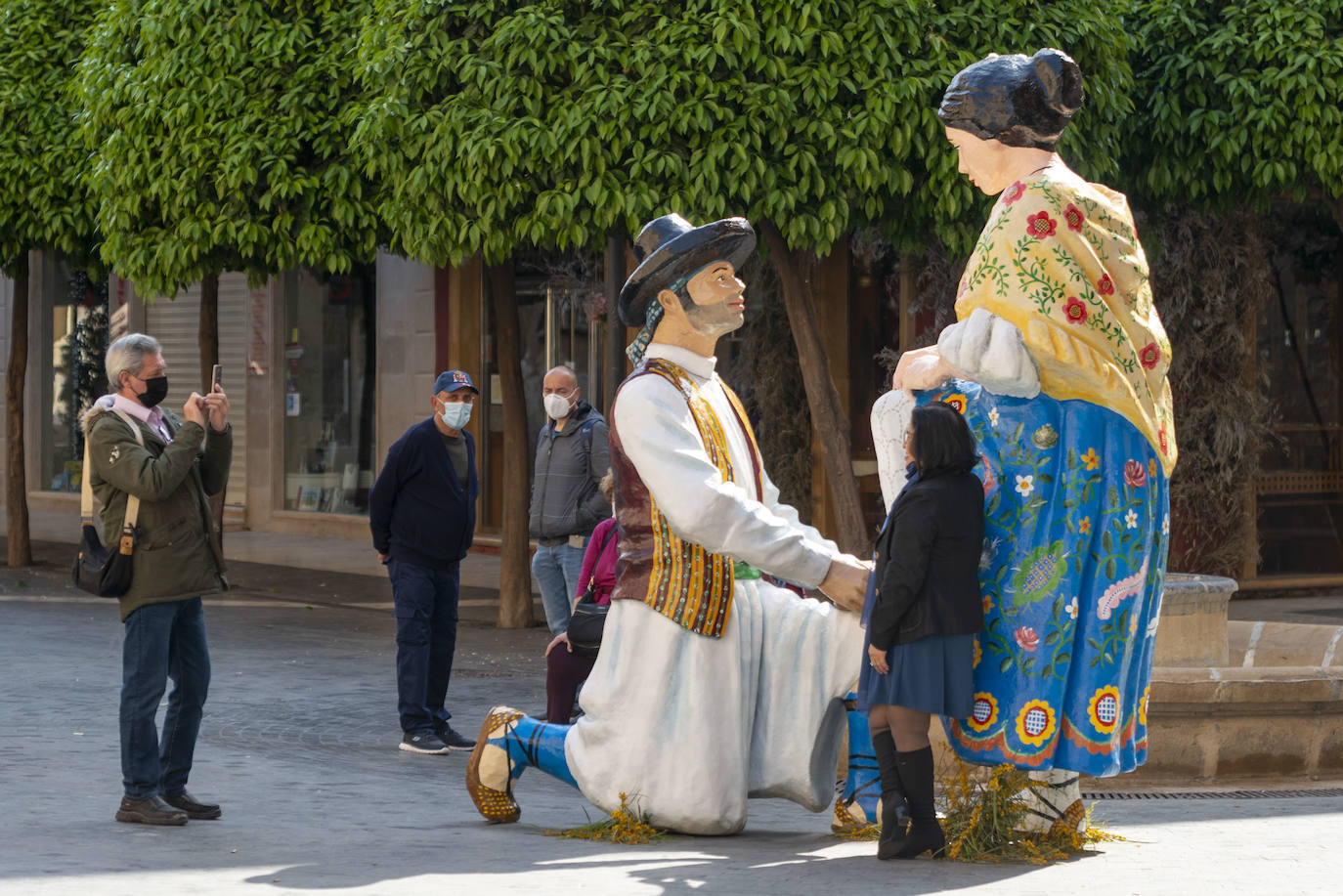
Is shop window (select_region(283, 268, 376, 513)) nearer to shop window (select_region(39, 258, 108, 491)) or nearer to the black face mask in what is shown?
shop window (select_region(39, 258, 108, 491))

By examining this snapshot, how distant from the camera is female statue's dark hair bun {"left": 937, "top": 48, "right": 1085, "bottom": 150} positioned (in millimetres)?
5344

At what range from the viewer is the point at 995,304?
207 inches

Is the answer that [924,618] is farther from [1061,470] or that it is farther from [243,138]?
[243,138]

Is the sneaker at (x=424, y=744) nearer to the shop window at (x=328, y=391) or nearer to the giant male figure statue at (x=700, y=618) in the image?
the giant male figure statue at (x=700, y=618)

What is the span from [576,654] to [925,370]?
92.7 inches

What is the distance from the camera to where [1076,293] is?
5191mm

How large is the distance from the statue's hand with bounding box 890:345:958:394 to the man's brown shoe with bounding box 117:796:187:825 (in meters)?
2.85

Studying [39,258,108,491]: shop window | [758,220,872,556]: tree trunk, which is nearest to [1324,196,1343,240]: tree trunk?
[758,220,872,556]: tree trunk

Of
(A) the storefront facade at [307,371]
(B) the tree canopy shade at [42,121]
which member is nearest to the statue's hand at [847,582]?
(B) the tree canopy shade at [42,121]

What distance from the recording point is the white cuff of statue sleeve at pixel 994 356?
16.9ft

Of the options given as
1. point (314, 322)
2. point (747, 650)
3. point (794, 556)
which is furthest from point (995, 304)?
point (314, 322)

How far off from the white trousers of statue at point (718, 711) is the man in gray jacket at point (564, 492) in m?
4.40

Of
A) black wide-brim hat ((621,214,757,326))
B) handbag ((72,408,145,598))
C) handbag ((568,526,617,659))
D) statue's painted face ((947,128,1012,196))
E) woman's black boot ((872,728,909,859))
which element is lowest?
woman's black boot ((872,728,909,859))

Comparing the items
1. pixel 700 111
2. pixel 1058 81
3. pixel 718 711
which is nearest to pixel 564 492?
pixel 700 111
